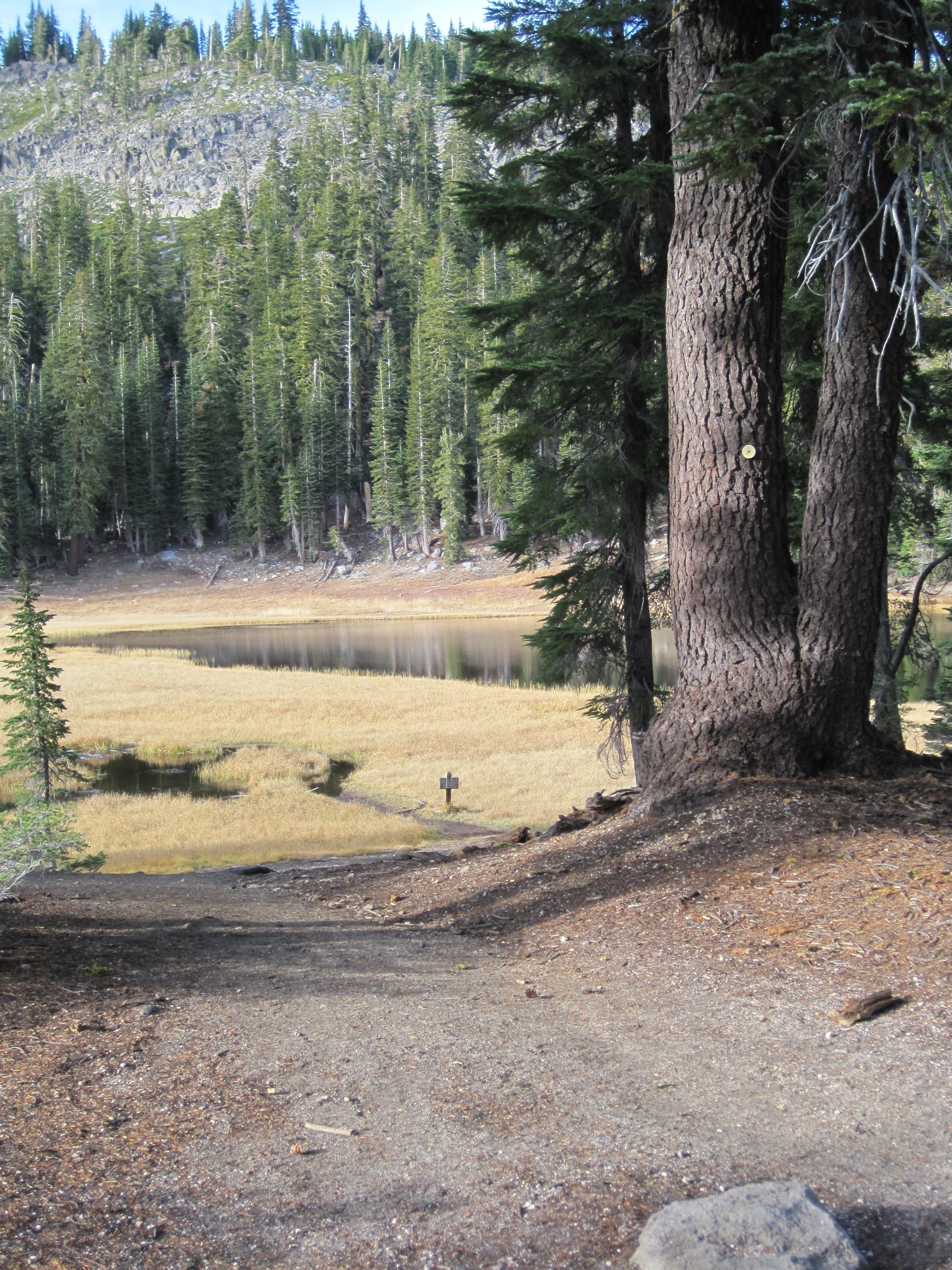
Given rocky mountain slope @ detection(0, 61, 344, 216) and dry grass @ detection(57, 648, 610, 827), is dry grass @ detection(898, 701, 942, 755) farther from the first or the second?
rocky mountain slope @ detection(0, 61, 344, 216)

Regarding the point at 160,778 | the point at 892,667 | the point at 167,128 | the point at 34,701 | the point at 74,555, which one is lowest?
the point at 160,778

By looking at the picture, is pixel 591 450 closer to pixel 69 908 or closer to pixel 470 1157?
pixel 69 908

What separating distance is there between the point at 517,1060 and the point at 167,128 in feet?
658

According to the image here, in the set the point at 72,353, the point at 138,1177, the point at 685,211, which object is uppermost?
the point at 72,353

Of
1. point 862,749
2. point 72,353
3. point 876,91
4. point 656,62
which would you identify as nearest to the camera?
point 876,91

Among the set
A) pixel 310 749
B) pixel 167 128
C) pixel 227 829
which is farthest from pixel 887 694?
pixel 167 128

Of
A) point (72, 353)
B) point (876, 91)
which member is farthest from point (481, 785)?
point (72, 353)

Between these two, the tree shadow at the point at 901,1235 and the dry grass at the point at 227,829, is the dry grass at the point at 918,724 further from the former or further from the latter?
the tree shadow at the point at 901,1235

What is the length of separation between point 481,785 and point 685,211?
50.0 ft

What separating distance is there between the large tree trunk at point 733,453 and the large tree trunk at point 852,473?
0.20 meters

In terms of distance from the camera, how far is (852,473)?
6.48 m

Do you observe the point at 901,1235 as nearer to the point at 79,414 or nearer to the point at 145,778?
the point at 145,778

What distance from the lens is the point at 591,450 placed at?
440 inches

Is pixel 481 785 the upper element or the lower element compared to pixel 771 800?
lower
